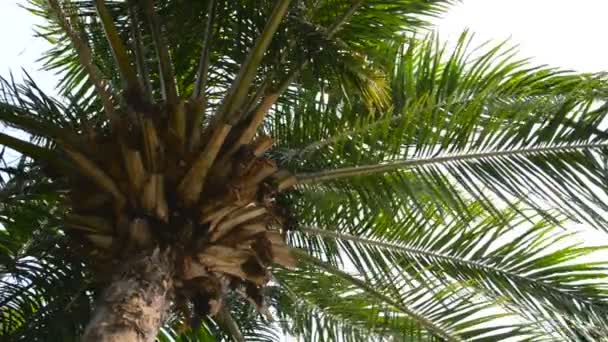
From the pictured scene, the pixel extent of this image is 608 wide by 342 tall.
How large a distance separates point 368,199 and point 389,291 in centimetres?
56

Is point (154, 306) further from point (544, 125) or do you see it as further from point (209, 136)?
point (544, 125)

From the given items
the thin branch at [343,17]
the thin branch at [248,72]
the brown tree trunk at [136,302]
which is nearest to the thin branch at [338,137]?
the thin branch at [248,72]

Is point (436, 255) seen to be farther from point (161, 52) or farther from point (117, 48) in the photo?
point (117, 48)

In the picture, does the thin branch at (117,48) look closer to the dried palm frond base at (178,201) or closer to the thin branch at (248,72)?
the dried palm frond base at (178,201)

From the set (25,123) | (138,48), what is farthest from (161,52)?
(25,123)

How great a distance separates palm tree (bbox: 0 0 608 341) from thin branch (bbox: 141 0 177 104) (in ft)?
0.06

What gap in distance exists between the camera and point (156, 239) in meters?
3.51

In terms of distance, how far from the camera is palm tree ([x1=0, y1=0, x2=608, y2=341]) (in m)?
3.64

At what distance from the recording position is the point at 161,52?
14.5 feet

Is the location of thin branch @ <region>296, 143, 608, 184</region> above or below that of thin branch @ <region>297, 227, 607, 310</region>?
above

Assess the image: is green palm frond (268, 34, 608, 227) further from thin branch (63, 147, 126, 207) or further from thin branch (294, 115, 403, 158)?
thin branch (63, 147, 126, 207)

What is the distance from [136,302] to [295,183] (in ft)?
4.50

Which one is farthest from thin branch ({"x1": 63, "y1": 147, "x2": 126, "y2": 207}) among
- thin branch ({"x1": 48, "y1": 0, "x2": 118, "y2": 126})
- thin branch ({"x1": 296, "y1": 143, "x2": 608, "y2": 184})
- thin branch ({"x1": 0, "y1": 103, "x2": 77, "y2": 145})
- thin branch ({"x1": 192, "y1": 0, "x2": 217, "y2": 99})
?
thin branch ({"x1": 296, "y1": 143, "x2": 608, "y2": 184})

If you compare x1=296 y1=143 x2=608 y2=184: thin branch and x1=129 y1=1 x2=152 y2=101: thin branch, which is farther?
x1=129 y1=1 x2=152 y2=101: thin branch
